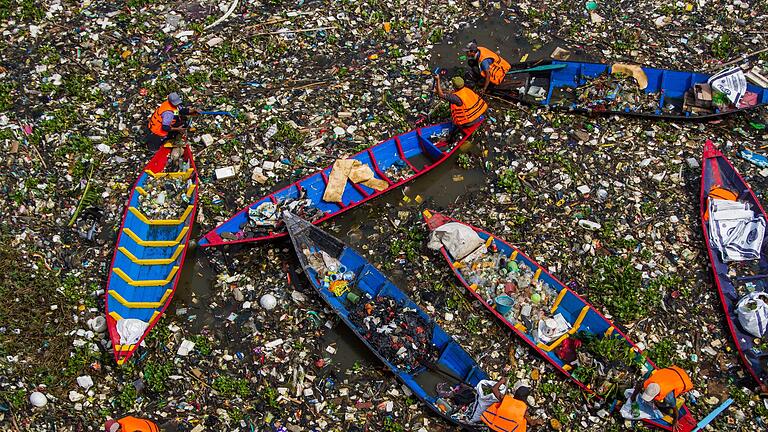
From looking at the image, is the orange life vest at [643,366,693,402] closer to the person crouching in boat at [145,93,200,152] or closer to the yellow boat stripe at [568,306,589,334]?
the yellow boat stripe at [568,306,589,334]

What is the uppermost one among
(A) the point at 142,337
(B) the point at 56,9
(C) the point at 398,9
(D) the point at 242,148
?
(C) the point at 398,9

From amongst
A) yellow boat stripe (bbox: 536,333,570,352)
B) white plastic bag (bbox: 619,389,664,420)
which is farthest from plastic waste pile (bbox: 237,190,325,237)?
white plastic bag (bbox: 619,389,664,420)

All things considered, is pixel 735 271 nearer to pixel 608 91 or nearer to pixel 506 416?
pixel 608 91

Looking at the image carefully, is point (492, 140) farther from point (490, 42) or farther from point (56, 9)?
point (56, 9)

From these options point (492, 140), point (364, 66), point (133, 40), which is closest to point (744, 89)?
point (492, 140)

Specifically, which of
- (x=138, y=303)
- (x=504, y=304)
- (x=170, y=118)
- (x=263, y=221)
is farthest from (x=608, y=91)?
(x=138, y=303)
